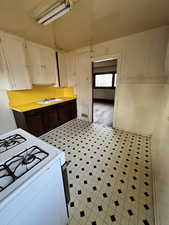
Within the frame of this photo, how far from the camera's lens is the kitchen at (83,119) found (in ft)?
2.44

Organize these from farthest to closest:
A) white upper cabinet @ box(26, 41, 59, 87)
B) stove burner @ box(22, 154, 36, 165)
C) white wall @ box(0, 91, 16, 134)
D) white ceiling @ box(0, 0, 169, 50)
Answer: white upper cabinet @ box(26, 41, 59, 87)
white wall @ box(0, 91, 16, 134)
white ceiling @ box(0, 0, 169, 50)
stove burner @ box(22, 154, 36, 165)

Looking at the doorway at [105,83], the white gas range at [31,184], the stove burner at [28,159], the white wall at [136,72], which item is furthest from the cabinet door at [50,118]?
the doorway at [105,83]

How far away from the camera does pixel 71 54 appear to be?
3.13 metres

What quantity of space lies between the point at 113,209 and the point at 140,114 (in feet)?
6.68

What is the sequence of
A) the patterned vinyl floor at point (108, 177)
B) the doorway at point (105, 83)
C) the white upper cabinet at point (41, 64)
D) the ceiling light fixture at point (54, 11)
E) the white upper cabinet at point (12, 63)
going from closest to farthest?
the patterned vinyl floor at point (108, 177) → the ceiling light fixture at point (54, 11) → the white upper cabinet at point (12, 63) → the white upper cabinet at point (41, 64) → the doorway at point (105, 83)

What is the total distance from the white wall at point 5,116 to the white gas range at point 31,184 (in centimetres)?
160

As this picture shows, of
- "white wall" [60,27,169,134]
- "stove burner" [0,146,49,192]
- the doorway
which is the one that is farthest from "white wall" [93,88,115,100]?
"stove burner" [0,146,49,192]

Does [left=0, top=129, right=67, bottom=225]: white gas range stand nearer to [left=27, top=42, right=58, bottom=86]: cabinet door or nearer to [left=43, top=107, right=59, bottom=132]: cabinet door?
[left=43, top=107, right=59, bottom=132]: cabinet door

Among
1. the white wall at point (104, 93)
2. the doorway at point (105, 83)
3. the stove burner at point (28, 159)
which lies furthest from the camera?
the white wall at point (104, 93)

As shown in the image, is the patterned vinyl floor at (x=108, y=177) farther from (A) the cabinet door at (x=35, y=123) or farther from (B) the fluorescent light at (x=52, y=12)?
(B) the fluorescent light at (x=52, y=12)

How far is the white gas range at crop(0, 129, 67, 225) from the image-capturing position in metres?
0.51

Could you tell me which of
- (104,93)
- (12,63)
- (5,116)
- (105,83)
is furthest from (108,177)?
(105,83)

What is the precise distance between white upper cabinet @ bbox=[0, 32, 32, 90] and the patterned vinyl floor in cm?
149

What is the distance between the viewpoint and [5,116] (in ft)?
7.27
